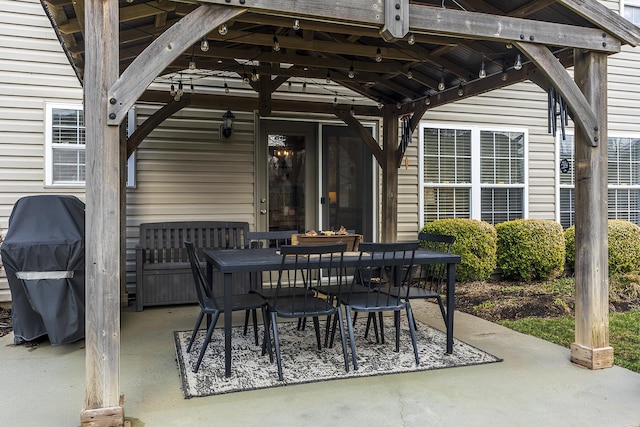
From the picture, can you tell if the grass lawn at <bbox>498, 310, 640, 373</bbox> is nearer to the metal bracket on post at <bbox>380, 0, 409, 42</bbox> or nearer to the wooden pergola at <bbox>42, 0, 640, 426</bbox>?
the wooden pergola at <bbox>42, 0, 640, 426</bbox>

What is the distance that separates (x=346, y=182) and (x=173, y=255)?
246cm

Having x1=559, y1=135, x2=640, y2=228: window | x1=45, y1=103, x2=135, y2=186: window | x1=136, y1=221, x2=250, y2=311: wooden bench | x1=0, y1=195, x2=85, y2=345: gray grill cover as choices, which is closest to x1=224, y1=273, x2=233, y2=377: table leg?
x1=0, y1=195, x2=85, y2=345: gray grill cover

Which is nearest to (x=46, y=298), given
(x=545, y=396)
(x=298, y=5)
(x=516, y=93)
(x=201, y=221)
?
(x=201, y=221)

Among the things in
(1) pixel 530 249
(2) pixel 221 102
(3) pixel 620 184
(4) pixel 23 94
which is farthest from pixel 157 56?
(3) pixel 620 184

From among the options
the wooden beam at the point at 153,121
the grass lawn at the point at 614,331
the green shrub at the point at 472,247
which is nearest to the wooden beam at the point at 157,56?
the wooden beam at the point at 153,121

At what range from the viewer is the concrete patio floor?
263 centimetres

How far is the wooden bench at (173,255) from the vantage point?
5.25 m

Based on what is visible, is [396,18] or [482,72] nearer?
[396,18]

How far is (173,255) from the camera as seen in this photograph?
5660 millimetres

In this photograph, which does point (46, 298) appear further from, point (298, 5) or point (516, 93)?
point (516, 93)

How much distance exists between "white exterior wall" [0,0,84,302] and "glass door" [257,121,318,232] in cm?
242

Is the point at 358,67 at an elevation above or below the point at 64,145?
above

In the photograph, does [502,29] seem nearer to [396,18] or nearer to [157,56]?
[396,18]

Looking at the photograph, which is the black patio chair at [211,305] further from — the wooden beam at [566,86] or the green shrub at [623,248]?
the green shrub at [623,248]
